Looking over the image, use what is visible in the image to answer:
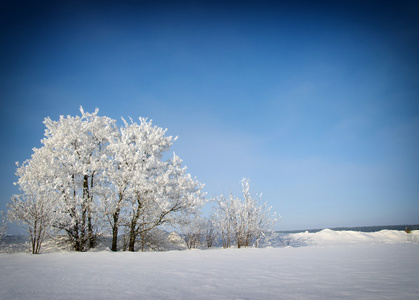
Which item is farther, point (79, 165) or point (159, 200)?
point (79, 165)

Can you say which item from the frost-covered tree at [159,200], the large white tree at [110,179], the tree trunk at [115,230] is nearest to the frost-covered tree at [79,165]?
the large white tree at [110,179]

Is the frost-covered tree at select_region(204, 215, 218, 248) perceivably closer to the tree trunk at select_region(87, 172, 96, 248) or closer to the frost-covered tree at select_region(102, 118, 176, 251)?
the frost-covered tree at select_region(102, 118, 176, 251)

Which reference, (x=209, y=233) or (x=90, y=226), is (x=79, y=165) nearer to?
(x=90, y=226)

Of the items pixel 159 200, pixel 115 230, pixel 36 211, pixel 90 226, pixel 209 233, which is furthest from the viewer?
pixel 209 233

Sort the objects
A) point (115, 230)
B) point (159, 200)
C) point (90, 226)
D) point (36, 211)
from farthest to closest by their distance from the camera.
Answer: point (90, 226), point (115, 230), point (159, 200), point (36, 211)

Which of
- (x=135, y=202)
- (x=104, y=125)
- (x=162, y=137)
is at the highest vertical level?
(x=104, y=125)

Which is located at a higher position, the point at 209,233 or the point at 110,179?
the point at 110,179

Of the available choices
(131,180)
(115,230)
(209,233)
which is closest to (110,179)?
(131,180)

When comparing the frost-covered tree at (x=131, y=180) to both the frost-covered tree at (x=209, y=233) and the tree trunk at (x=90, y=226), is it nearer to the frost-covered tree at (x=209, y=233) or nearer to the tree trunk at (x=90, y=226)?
the tree trunk at (x=90, y=226)

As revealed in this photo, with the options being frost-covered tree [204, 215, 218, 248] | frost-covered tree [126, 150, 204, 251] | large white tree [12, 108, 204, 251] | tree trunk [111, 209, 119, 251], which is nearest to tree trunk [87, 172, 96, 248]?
large white tree [12, 108, 204, 251]

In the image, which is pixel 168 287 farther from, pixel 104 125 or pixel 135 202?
pixel 104 125

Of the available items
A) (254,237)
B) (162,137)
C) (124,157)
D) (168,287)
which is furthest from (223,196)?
(168,287)

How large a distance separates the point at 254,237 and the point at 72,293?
15.4m

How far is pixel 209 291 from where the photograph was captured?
8.70ft
